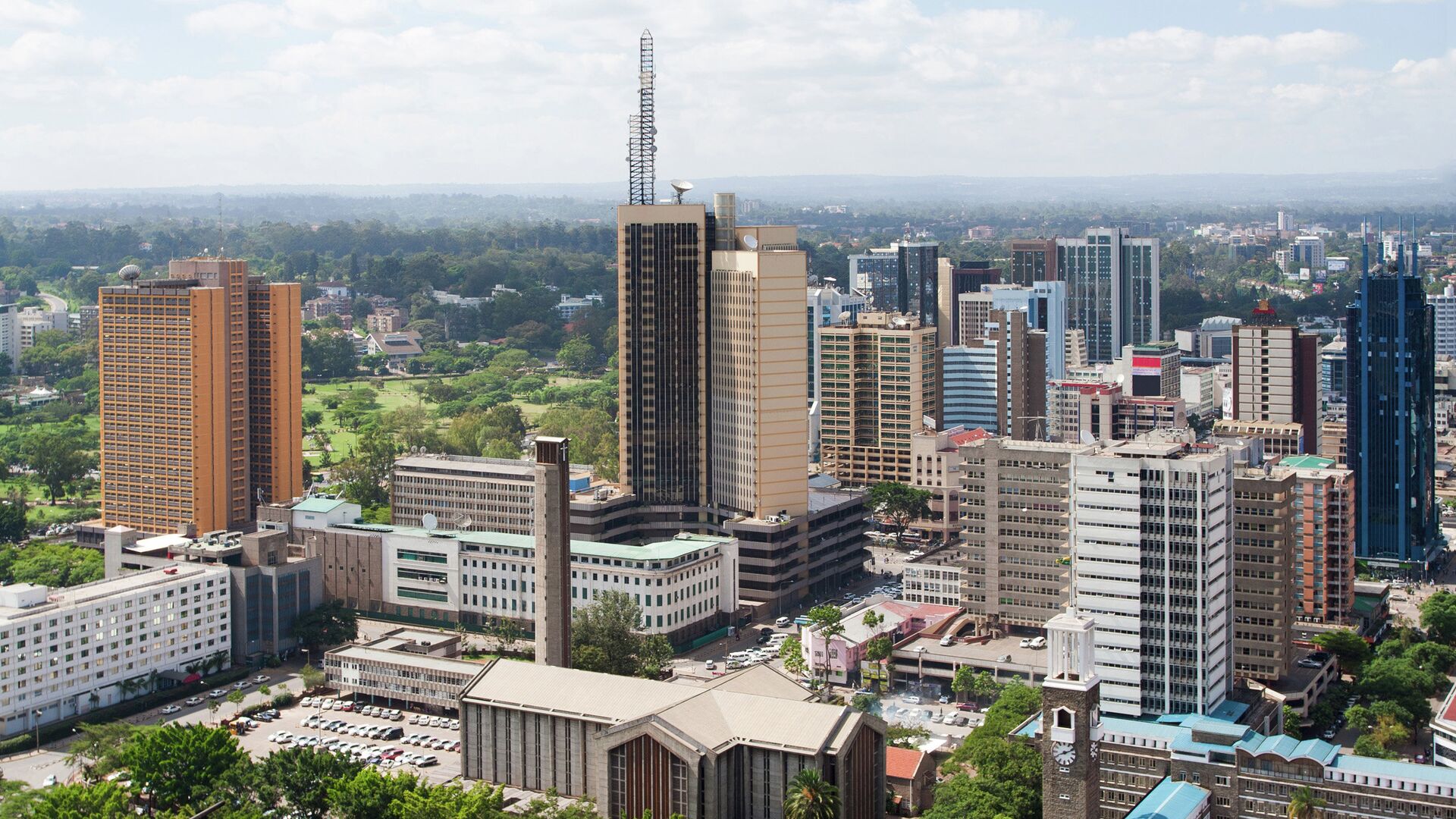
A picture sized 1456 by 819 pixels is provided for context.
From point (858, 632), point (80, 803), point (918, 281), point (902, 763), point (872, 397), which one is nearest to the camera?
point (80, 803)

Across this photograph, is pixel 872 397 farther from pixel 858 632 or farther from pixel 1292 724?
pixel 1292 724

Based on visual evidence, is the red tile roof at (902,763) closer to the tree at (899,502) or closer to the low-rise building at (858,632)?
the low-rise building at (858,632)

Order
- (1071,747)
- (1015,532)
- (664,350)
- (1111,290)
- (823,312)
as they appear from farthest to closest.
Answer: (1111,290)
(823,312)
(664,350)
(1015,532)
(1071,747)

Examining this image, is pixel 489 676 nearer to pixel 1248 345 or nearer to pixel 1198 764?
pixel 1198 764

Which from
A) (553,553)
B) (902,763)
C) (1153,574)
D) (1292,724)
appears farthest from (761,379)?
(1292,724)

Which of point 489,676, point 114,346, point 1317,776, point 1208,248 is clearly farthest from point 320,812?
point 1208,248

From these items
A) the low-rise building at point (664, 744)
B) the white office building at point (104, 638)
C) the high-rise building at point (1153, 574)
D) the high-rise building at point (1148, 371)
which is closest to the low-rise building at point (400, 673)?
the white office building at point (104, 638)
